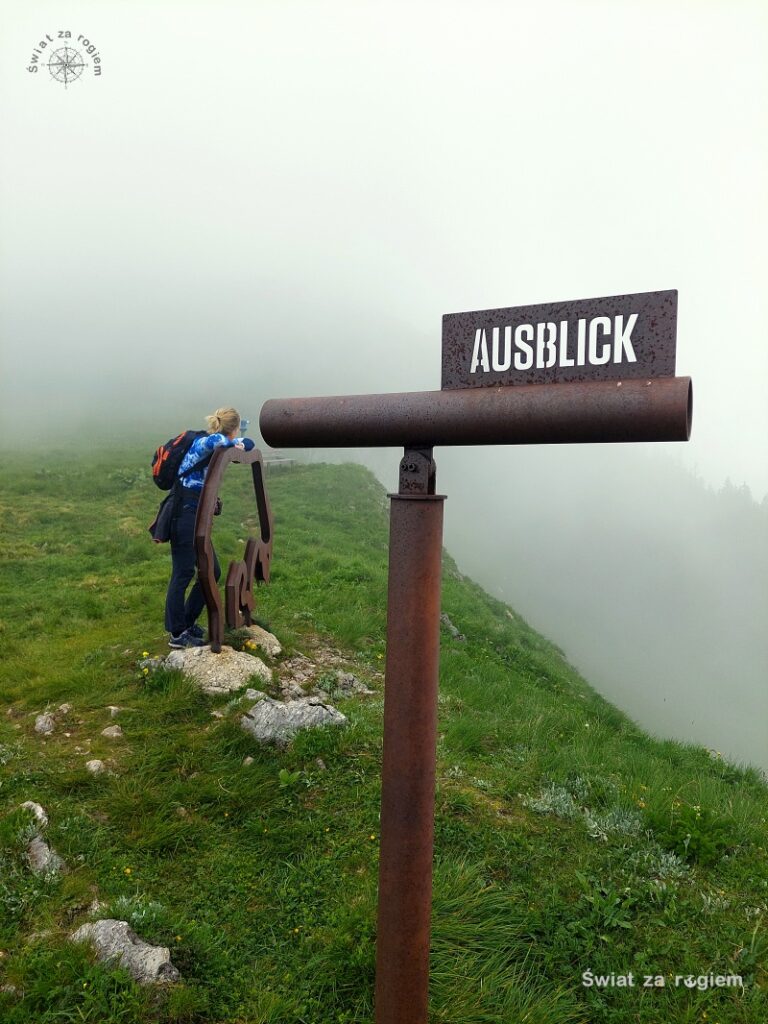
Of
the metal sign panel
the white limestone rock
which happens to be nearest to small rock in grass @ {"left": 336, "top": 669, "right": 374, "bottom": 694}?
the white limestone rock

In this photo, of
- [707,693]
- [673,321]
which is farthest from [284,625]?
[707,693]

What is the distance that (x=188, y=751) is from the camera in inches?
200

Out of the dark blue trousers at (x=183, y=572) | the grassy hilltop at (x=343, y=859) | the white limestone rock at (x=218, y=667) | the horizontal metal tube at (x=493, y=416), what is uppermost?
the horizontal metal tube at (x=493, y=416)

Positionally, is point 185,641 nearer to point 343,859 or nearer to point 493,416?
point 343,859

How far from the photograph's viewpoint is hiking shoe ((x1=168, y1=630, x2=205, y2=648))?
694cm

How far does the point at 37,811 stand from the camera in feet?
13.9

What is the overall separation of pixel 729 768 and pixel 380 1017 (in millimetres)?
6175

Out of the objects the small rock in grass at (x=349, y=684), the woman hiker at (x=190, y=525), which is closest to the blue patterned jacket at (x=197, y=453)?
the woman hiker at (x=190, y=525)

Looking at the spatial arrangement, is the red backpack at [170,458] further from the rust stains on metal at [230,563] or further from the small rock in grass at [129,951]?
the small rock in grass at [129,951]

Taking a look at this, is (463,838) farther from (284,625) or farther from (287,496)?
(287,496)

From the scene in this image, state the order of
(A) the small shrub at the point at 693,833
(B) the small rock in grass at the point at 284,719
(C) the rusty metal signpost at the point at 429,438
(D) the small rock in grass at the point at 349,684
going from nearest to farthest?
1. (C) the rusty metal signpost at the point at 429,438
2. (A) the small shrub at the point at 693,833
3. (B) the small rock in grass at the point at 284,719
4. (D) the small rock in grass at the point at 349,684

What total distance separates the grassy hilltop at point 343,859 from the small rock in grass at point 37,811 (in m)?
0.07

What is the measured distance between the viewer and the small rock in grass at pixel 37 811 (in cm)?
414

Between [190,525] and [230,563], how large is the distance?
0.63 metres
